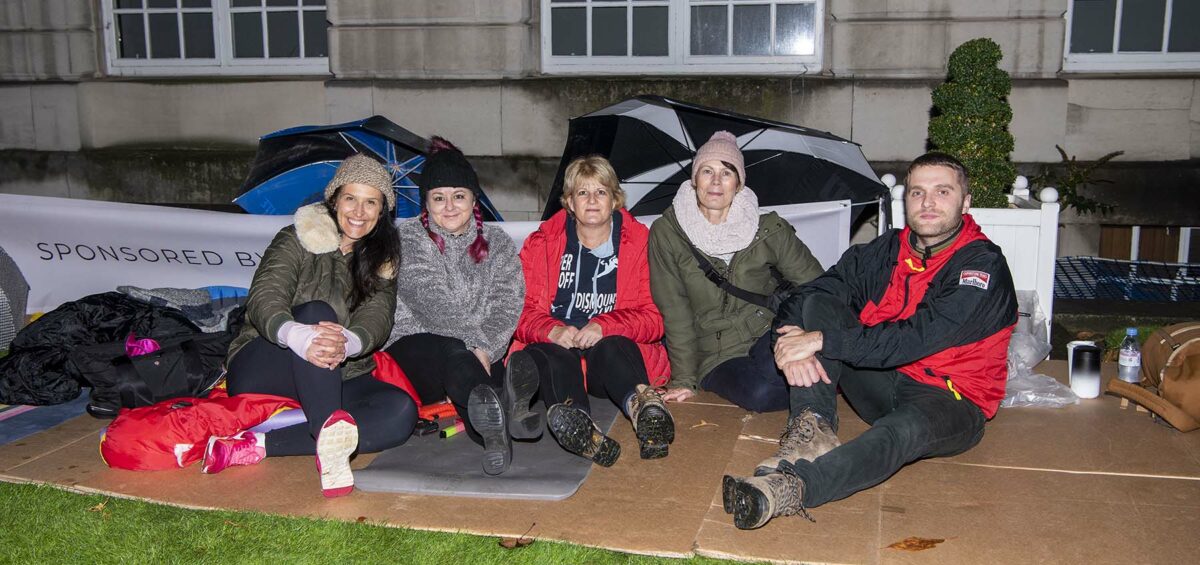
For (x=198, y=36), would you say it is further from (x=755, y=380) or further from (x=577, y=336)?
(x=755, y=380)

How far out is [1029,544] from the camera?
138 inches

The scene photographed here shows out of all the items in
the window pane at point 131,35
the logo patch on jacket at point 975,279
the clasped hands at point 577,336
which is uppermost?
the window pane at point 131,35

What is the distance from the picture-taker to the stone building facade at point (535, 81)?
28.8 feet

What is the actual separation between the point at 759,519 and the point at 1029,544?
0.98 meters

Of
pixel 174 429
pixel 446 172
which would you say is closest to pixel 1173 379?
pixel 446 172

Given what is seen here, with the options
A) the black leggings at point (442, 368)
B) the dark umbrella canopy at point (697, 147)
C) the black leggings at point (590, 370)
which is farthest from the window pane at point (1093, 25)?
the black leggings at point (442, 368)

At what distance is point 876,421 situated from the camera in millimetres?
4039

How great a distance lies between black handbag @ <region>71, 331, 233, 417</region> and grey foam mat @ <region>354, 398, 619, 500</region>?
1159 millimetres

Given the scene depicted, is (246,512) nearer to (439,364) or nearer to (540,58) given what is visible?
(439,364)

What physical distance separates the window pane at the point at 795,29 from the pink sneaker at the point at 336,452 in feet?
22.5

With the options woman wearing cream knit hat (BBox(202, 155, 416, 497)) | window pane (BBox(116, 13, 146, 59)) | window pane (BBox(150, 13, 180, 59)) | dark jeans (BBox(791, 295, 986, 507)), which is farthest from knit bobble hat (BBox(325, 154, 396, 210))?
window pane (BBox(116, 13, 146, 59))

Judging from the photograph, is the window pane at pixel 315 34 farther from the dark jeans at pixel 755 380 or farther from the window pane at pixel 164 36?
the dark jeans at pixel 755 380

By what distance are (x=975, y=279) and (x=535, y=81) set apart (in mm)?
6436

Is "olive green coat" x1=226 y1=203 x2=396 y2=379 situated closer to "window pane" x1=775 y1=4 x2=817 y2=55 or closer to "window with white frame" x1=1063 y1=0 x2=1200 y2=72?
"window pane" x1=775 y1=4 x2=817 y2=55
